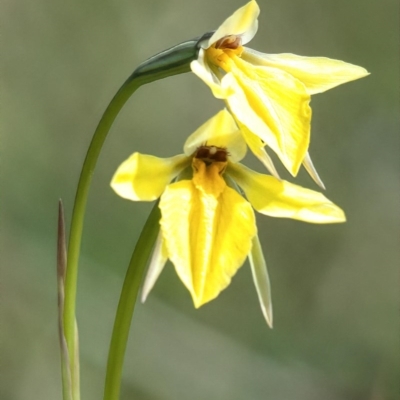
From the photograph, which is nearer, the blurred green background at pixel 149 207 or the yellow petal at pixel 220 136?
the yellow petal at pixel 220 136

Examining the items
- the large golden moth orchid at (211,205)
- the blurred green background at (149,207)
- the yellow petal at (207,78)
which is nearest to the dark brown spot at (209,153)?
the large golden moth orchid at (211,205)

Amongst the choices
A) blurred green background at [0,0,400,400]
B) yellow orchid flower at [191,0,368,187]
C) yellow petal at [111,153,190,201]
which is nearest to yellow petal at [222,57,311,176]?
yellow orchid flower at [191,0,368,187]

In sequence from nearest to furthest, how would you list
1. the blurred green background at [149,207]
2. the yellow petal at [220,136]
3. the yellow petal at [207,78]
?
the yellow petal at [207,78]
the yellow petal at [220,136]
the blurred green background at [149,207]

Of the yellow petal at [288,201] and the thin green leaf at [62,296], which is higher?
the yellow petal at [288,201]

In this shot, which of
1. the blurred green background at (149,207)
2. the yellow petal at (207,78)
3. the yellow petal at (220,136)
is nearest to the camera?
the yellow petal at (207,78)

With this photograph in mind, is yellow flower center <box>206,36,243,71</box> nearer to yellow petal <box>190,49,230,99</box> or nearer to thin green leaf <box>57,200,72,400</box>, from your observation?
yellow petal <box>190,49,230,99</box>

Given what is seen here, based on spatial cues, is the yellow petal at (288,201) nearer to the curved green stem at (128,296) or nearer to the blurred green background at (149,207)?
the curved green stem at (128,296)

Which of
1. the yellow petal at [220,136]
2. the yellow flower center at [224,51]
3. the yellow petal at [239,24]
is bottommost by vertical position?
the yellow petal at [220,136]
